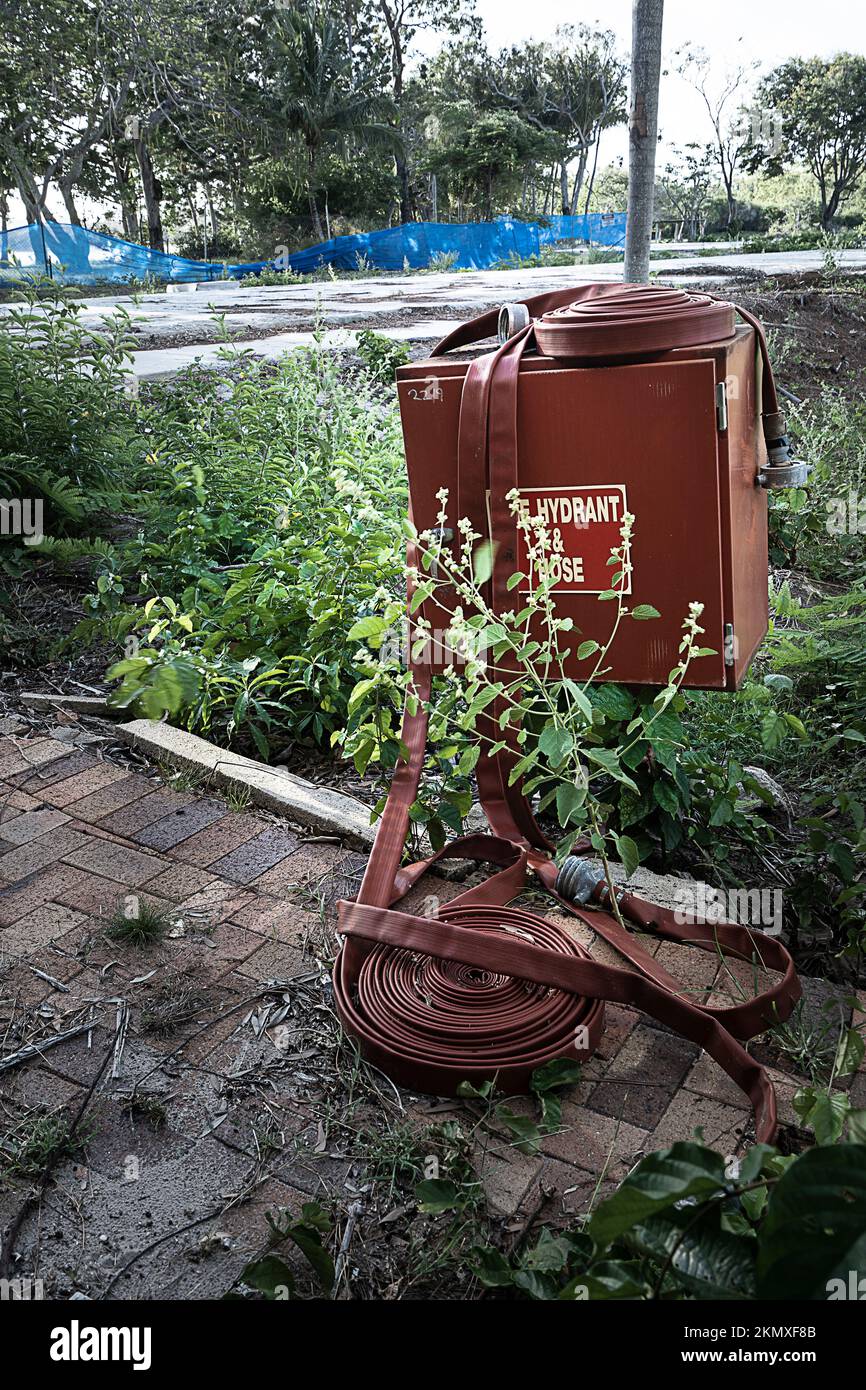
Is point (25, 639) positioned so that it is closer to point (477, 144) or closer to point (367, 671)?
point (367, 671)

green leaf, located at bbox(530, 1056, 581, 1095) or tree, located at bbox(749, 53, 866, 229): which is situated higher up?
tree, located at bbox(749, 53, 866, 229)

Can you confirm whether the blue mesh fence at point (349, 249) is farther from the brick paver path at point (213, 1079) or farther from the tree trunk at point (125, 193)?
the brick paver path at point (213, 1079)

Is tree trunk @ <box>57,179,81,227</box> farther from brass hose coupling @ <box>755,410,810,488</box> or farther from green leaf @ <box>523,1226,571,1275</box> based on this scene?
green leaf @ <box>523,1226,571,1275</box>

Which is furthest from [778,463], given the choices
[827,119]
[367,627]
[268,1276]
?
[827,119]

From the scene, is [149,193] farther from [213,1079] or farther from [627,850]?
[213,1079]

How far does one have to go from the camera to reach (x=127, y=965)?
7.29 ft

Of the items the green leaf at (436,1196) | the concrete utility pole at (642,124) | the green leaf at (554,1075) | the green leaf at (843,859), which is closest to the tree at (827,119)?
the concrete utility pole at (642,124)

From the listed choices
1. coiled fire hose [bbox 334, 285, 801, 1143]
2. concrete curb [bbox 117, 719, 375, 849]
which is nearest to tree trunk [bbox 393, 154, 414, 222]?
concrete curb [bbox 117, 719, 375, 849]

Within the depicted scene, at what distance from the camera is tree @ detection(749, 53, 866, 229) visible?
3541 cm

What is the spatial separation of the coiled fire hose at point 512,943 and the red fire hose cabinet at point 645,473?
55 millimetres

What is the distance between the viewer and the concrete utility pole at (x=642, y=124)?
4457 millimetres
